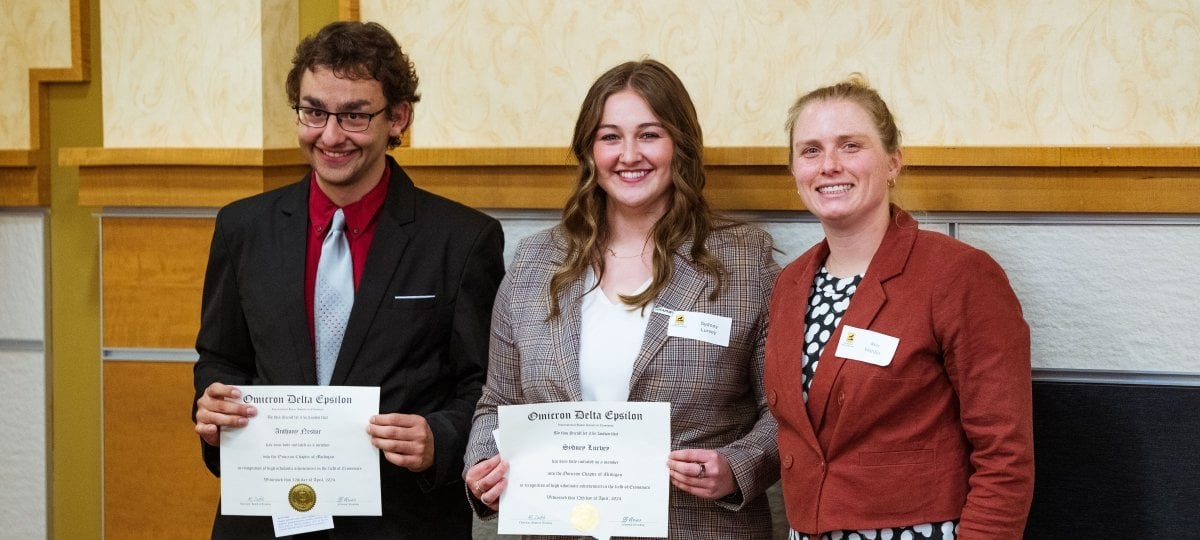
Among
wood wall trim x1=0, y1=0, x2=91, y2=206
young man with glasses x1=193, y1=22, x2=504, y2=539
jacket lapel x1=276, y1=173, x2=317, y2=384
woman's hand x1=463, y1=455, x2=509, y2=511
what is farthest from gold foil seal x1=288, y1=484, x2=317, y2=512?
wood wall trim x1=0, y1=0, x2=91, y2=206

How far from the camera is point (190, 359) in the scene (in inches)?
133

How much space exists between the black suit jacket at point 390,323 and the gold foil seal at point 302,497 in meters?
0.11

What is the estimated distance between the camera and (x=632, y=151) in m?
2.51

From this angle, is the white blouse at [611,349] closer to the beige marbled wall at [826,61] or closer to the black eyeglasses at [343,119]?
the black eyeglasses at [343,119]

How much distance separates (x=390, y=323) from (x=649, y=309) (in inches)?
22.7

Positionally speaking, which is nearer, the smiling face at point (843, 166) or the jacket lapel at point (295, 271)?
the smiling face at point (843, 166)

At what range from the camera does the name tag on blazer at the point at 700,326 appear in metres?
2.43

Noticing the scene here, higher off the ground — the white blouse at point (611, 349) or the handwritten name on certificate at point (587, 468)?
the white blouse at point (611, 349)

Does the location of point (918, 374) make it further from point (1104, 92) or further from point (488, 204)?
point (488, 204)

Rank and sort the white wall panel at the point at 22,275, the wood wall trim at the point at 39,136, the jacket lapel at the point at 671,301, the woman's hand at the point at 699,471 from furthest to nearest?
the white wall panel at the point at 22,275
the wood wall trim at the point at 39,136
the jacket lapel at the point at 671,301
the woman's hand at the point at 699,471

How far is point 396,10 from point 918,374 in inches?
75.3

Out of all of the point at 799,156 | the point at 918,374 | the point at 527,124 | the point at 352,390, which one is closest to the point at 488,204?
the point at 527,124

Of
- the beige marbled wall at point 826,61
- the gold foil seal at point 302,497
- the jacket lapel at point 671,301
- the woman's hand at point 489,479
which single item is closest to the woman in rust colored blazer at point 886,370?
the jacket lapel at point 671,301

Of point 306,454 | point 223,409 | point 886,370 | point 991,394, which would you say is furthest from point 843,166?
point 223,409
